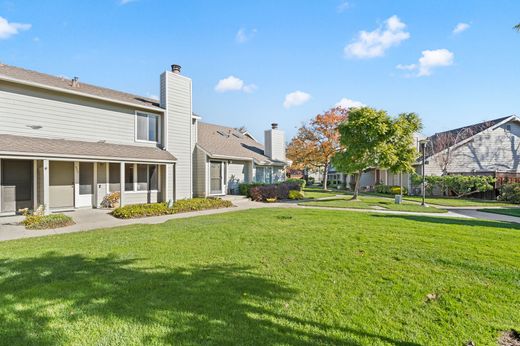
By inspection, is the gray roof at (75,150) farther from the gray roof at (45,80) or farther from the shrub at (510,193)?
the shrub at (510,193)

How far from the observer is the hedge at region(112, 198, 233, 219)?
34.7 ft

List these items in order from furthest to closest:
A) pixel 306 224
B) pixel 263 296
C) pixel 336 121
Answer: pixel 336 121
pixel 306 224
pixel 263 296

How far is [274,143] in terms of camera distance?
21.7 meters

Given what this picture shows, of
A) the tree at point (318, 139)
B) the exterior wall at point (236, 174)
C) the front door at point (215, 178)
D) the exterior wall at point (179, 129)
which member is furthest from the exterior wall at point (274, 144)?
the tree at point (318, 139)

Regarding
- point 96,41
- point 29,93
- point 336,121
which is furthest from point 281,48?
point 336,121

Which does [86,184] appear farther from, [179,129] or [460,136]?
[460,136]

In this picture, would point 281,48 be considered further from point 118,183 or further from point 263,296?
point 263,296

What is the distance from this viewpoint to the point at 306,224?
28.8ft

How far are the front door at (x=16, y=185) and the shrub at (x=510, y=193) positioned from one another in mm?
27993

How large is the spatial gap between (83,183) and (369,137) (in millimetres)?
16138

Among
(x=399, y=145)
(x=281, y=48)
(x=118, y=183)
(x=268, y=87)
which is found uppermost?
(x=281, y=48)

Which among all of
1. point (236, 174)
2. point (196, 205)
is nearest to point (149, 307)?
point (196, 205)

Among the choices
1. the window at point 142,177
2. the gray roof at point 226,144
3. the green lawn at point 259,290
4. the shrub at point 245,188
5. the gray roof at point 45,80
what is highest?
the gray roof at point 45,80

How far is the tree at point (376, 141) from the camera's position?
16.2 meters
